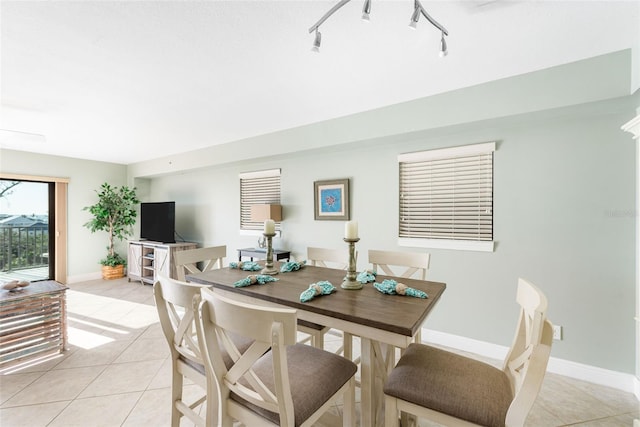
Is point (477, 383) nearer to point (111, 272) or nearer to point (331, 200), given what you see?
point (331, 200)

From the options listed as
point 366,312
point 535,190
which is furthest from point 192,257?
point 535,190

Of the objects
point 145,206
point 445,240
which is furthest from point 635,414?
point 145,206

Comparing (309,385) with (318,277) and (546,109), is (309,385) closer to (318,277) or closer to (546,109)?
(318,277)

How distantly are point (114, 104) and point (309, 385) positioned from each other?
3.12m

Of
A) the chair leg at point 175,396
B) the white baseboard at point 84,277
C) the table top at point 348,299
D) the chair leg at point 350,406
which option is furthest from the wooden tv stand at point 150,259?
the chair leg at point 350,406

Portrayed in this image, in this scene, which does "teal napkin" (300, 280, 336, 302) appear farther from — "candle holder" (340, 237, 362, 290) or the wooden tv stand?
the wooden tv stand

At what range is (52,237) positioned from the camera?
16.4ft

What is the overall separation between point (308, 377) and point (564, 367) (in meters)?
2.39

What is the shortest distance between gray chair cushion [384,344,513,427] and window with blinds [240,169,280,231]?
2.94m

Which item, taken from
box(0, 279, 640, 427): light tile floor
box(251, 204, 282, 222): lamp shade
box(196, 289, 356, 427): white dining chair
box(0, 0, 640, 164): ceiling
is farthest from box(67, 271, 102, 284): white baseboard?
box(196, 289, 356, 427): white dining chair

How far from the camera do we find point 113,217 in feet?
17.4

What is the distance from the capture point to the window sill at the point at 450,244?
254 cm

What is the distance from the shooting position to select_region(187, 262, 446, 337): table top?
1.18 meters

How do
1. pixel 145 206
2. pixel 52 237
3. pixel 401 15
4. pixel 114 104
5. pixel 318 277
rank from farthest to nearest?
pixel 145 206 < pixel 52 237 < pixel 114 104 < pixel 318 277 < pixel 401 15
